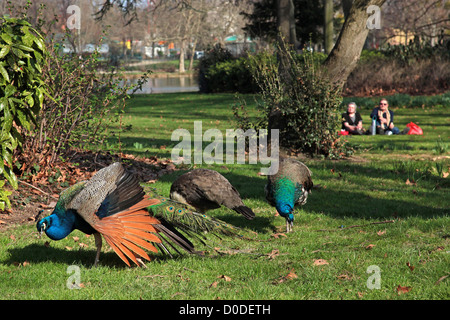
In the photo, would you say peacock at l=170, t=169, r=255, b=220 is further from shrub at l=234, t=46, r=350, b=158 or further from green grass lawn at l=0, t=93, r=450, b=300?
shrub at l=234, t=46, r=350, b=158

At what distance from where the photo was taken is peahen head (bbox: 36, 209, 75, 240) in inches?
198

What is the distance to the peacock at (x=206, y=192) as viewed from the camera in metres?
6.43

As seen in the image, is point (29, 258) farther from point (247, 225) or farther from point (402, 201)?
point (402, 201)

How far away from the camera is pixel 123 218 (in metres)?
4.92

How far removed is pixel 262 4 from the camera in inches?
1233

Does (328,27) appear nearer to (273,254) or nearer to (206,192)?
(206,192)

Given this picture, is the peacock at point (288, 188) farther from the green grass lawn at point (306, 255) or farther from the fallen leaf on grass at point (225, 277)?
the fallen leaf on grass at point (225, 277)

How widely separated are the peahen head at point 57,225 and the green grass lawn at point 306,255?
1.34ft

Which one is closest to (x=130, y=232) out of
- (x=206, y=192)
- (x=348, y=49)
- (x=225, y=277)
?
(x=225, y=277)

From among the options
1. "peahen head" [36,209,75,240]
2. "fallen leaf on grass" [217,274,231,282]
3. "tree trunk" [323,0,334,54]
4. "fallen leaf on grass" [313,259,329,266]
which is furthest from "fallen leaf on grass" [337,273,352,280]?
"tree trunk" [323,0,334,54]

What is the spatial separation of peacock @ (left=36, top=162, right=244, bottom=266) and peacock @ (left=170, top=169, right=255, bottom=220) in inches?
41.1

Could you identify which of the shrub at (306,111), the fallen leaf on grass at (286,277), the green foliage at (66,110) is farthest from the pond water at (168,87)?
the fallen leaf on grass at (286,277)
